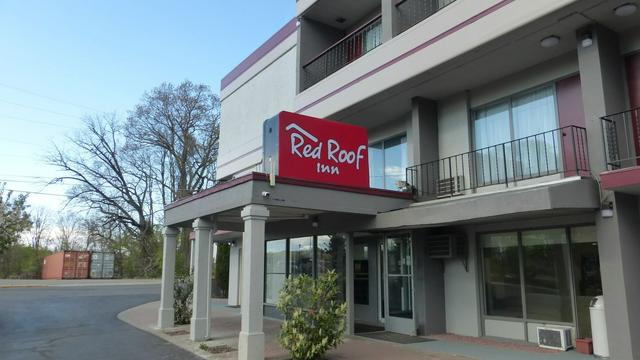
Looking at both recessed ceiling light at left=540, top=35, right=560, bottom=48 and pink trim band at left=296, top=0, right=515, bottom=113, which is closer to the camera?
recessed ceiling light at left=540, top=35, right=560, bottom=48

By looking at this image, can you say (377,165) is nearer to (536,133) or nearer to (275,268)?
(536,133)

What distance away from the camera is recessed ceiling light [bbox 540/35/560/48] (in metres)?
8.69

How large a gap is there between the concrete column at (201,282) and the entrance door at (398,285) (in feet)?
14.1

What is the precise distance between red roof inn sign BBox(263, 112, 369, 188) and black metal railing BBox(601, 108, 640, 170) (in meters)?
4.66

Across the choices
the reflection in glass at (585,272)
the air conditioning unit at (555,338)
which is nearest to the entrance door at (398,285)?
the air conditioning unit at (555,338)

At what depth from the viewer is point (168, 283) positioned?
44.9ft

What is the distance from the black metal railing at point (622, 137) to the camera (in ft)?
25.9

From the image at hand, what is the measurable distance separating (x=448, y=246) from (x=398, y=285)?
6.02 ft

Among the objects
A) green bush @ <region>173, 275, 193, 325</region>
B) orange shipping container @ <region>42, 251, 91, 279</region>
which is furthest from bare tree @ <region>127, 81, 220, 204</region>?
green bush @ <region>173, 275, 193, 325</region>

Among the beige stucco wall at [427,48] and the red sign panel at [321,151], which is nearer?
the beige stucco wall at [427,48]

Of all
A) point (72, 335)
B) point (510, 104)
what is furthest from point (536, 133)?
point (72, 335)

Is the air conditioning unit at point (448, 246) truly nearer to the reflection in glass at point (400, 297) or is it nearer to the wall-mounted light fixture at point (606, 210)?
the reflection in glass at point (400, 297)

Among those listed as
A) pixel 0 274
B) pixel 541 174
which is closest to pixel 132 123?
pixel 0 274

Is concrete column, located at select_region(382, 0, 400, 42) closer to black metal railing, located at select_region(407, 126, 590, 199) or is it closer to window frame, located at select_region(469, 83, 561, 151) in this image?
window frame, located at select_region(469, 83, 561, 151)
